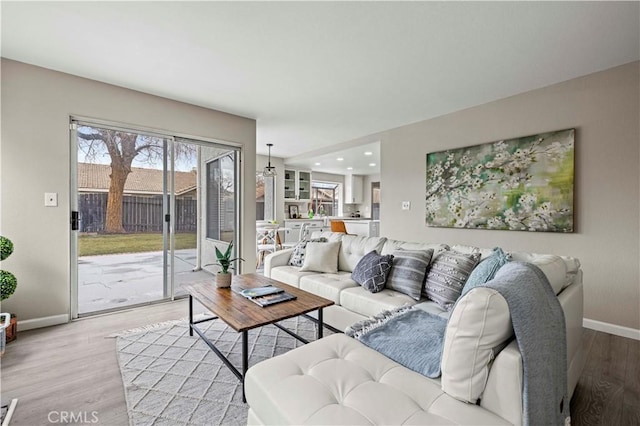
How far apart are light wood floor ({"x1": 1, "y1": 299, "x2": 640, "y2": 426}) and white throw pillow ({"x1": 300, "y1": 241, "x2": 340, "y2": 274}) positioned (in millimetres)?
1755

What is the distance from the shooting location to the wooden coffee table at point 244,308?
173 centimetres

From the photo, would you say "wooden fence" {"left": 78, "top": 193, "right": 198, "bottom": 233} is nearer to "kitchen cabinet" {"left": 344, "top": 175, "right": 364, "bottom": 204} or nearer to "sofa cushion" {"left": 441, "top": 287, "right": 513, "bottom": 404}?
"sofa cushion" {"left": 441, "top": 287, "right": 513, "bottom": 404}

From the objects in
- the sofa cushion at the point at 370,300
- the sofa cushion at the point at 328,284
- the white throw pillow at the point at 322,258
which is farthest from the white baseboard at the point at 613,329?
the white throw pillow at the point at 322,258

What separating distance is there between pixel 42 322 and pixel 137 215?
4.27ft

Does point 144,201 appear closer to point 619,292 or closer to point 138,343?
point 138,343

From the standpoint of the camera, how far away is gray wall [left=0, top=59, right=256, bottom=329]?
8.66 feet

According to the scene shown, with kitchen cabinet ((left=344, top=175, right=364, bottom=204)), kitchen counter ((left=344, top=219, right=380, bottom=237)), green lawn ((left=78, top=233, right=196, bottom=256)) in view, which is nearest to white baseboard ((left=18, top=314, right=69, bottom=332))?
green lawn ((left=78, top=233, right=196, bottom=256))

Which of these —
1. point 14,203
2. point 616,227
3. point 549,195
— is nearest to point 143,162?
point 14,203

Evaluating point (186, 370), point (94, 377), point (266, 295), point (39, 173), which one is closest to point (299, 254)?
point (266, 295)

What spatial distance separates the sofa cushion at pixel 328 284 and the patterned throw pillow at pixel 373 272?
120 millimetres

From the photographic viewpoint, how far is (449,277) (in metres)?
2.19

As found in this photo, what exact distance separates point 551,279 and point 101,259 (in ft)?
13.3

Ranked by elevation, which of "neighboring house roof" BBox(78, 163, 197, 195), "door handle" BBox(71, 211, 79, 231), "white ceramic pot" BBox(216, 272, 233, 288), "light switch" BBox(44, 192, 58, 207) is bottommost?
"white ceramic pot" BBox(216, 272, 233, 288)

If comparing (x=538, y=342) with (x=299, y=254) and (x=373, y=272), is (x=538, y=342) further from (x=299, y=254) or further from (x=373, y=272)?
(x=299, y=254)
